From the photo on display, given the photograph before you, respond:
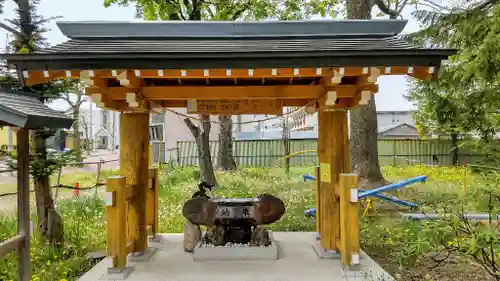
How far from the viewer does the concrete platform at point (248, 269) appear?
482 cm

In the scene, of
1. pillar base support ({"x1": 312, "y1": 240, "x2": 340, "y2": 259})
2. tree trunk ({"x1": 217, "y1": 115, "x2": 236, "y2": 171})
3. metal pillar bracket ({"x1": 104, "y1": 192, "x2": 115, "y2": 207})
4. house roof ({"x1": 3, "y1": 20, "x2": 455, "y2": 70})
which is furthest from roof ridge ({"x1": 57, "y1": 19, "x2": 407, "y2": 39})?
tree trunk ({"x1": 217, "y1": 115, "x2": 236, "y2": 171})

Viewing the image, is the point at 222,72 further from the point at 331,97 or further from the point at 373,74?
the point at 373,74

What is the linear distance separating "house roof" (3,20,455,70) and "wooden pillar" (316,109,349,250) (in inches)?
44.7

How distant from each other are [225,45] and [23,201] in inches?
115

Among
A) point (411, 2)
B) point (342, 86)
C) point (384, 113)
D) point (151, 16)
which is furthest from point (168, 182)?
point (384, 113)

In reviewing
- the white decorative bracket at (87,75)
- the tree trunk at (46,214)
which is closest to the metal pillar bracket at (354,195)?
the white decorative bracket at (87,75)

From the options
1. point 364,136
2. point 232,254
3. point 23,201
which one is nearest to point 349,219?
point 232,254

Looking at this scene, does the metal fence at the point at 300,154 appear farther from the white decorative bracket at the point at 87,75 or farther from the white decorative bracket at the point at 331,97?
the white decorative bracket at the point at 87,75

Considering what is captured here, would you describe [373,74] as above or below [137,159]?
above

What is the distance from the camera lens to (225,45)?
16.5 feet

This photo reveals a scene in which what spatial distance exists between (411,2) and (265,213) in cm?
1352

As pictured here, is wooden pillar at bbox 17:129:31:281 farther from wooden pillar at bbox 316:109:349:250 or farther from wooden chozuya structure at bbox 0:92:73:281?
wooden pillar at bbox 316:109:349:250

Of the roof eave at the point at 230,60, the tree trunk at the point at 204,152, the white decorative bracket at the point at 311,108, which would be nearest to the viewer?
the roof eave at the point at 230,60

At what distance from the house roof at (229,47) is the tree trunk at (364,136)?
5.90 metres
